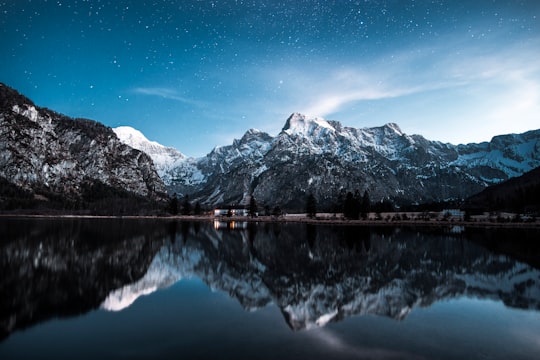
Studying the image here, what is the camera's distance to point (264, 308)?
80.1 feet

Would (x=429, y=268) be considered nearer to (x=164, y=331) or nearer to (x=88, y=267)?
(x=164, y=331)

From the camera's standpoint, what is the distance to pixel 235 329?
19828 millimetres

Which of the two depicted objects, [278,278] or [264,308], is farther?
[278,278]

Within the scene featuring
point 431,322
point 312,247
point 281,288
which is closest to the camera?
point 431,322

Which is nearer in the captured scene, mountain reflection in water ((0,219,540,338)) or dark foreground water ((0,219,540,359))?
dark foreground water ((0,219,540,359))

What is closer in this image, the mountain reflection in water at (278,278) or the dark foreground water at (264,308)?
the dark foreground water at (264,308)

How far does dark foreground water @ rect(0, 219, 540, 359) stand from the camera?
1680 centimetres

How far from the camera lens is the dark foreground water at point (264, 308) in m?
16.8

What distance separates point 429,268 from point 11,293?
125ft

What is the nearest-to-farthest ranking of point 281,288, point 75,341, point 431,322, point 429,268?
point 75,341, point 431,322, point 281,288, point 429,268

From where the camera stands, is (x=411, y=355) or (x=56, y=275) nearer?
(x=411, y=355)

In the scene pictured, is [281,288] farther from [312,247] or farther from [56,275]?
[312,247]

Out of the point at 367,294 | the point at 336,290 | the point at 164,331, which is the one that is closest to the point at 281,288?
the point at 336,290

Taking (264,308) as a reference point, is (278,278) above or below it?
below
